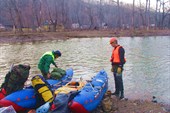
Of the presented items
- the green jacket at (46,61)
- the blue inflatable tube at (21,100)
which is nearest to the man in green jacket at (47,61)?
the green jacket at (46,61)

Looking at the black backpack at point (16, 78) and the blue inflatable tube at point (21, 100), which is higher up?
the black backpack at point (16, 78)

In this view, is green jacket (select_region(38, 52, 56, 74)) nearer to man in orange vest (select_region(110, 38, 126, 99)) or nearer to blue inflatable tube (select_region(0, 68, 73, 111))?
blue inflatable tube (select_region(0, 68, 73, 111))

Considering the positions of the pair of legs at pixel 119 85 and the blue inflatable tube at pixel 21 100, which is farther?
the pair of legs at pixel 119 85

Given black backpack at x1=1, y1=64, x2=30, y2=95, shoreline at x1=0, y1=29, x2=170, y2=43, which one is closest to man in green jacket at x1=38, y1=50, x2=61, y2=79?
black backpack at x1=1, y1=64, x2=30, y2=95

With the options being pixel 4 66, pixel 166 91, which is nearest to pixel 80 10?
pixel 4 66

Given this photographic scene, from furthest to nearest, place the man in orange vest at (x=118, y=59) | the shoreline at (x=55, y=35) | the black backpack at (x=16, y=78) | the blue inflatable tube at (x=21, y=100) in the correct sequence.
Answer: the shoreline at (x=55, y=35) < the man in orange vest at (x=118, y=59) < the black backpack at (x=16, y=78) < the blue inflatable tube at (x=21, y=100)

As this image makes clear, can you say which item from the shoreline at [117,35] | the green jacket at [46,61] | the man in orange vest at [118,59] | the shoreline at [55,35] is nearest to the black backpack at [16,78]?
the green jacket at [46,61]

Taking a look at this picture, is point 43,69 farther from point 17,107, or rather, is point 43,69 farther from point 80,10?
point 80,10

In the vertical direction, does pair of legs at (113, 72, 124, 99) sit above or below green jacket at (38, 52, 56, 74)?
below

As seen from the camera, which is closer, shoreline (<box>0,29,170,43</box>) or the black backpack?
the black backpack

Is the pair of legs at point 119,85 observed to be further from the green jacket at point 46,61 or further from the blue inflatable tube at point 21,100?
the blue inflatable tube at point 21,100

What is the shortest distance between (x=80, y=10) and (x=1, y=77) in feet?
255

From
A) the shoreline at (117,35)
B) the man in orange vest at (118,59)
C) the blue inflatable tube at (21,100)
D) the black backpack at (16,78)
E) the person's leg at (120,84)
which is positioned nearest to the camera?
the blue inflatable tube at (21,100)

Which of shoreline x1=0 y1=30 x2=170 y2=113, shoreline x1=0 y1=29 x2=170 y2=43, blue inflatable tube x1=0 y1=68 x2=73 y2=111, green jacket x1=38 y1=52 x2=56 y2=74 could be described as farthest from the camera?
shoreline x1=0 y1=29 x2=170 y2=43
